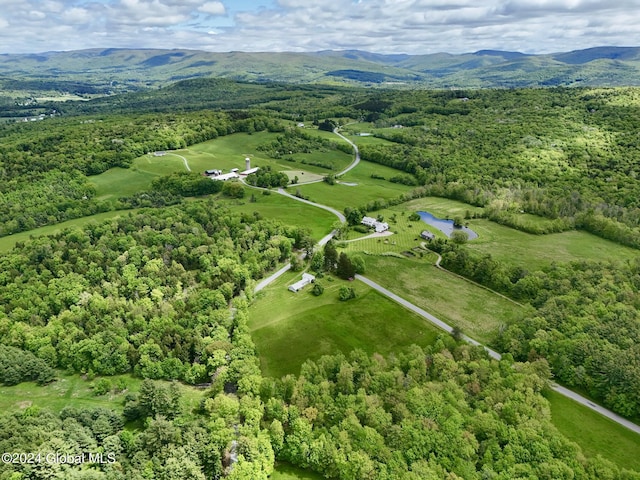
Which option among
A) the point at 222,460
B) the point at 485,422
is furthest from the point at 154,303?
the point at 485,422

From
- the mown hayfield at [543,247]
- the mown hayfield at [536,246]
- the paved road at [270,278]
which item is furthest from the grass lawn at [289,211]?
the mown hayfield at [543,247]

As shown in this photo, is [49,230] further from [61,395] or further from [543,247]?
[543,247]

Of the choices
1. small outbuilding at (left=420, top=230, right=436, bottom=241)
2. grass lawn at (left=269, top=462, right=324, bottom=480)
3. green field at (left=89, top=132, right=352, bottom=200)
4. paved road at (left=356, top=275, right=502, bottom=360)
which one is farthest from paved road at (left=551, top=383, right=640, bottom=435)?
green field at (left=89, top=132, right=352, bottom=200)

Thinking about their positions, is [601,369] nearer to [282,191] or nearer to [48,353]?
[48,353]

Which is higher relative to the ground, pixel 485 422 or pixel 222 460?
pixel 485 422

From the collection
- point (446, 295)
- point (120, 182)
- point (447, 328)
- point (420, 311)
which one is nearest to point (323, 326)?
point (420, 311)

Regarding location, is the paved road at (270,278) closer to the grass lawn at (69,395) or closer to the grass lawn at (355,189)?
the grass lawn at (69,395)

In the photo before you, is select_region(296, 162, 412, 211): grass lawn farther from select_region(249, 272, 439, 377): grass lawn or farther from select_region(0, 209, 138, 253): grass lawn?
select_region(0, 209, 138, 253): grass lawn
